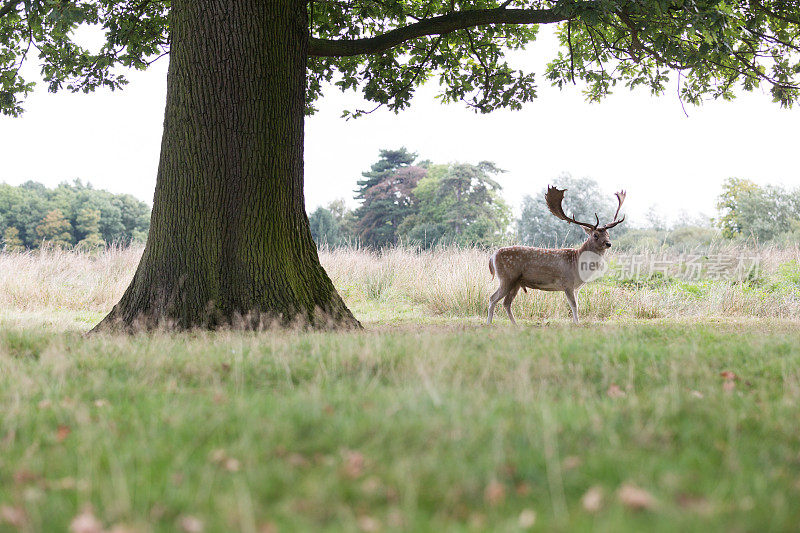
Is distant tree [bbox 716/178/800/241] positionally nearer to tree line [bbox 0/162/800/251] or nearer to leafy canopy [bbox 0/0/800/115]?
tree line [bbox 0/162/800/251]

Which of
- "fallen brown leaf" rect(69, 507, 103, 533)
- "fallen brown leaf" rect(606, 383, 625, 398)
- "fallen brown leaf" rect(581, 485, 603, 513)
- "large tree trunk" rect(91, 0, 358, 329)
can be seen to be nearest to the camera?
"fallen brown leaf" rect(69, 507, 103, 533)

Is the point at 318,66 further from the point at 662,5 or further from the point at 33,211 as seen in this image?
the point at 33,211

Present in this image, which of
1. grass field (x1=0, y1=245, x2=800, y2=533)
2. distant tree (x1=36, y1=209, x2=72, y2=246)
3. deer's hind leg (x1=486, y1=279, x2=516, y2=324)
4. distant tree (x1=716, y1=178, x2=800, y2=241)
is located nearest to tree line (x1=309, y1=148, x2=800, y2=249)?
distant tree (x1=716, y1=178, x2=800, y2=241)

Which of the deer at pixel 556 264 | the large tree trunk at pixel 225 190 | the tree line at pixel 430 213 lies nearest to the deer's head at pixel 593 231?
the deer at pixel 556 264

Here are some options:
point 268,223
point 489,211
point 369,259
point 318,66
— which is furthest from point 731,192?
point 268,223

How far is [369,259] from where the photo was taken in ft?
55.5

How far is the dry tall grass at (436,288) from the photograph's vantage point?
1245cm

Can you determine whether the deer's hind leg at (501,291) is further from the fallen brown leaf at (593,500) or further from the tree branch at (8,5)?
the tree branch at (8,5)

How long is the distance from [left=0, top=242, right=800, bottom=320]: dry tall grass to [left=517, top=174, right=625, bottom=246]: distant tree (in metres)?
29.9

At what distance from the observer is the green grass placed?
2053 mm

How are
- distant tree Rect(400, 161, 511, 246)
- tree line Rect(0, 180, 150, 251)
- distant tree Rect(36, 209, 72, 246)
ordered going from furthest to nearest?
tree line Rect(0, 180, 150, 251), distant tree Rect(36, 209, 72, 246), distant tree Rect(400, 161, 511, 246)

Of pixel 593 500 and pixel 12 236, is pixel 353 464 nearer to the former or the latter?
pixel 593 500

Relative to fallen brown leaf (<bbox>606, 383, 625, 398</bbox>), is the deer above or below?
above

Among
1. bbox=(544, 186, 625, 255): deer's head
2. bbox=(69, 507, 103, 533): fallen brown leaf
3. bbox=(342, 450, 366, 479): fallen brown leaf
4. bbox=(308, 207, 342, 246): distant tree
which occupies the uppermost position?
bbox=(308, 207, 342, 246): distant tree
